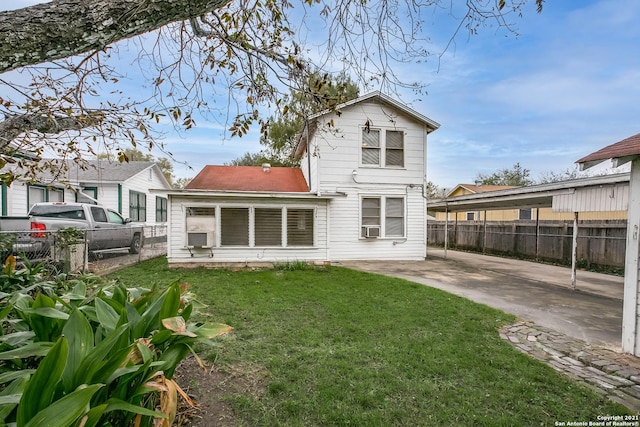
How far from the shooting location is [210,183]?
440 inches

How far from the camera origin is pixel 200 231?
30.2 feet

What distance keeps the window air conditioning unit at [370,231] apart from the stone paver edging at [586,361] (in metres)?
6.57

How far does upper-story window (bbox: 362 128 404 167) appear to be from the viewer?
11016 mm

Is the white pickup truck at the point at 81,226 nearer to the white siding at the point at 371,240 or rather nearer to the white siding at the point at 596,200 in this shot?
the white siding at the point at 371,240

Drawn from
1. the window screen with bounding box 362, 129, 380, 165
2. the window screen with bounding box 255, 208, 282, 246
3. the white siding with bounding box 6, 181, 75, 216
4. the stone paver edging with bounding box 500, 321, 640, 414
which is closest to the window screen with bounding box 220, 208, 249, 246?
the window screen with bounding box 255, 208, 282, 246

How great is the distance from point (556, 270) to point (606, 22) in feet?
28.0

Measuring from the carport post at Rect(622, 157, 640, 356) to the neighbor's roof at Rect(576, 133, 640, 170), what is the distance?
0.51ft

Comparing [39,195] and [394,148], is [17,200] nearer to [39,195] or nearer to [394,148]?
[39,195]

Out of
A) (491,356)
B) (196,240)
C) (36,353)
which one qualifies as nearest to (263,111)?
(36,353)

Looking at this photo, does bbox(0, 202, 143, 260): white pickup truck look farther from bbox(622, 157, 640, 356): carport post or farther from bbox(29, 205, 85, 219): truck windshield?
bbox(622, 157, 640, 356): carport post

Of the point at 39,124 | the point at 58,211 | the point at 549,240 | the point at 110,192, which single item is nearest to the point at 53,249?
the point at 58,211

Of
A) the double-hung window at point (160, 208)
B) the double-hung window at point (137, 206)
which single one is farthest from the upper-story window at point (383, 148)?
the double-hung window at point (160, 208)

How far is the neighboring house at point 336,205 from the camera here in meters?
9.52

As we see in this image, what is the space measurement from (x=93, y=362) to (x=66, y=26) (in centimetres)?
172
